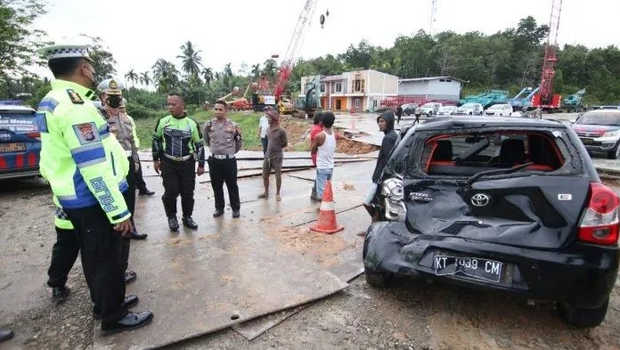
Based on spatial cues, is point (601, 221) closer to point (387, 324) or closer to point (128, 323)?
point (387, 324)

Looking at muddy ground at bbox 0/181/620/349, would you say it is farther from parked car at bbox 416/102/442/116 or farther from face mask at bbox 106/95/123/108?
parked car at bbox 416/102/442/116

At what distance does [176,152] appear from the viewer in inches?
174

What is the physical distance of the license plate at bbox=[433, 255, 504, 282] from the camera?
2.29m

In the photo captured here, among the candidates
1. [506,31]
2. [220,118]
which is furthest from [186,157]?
[506,31]

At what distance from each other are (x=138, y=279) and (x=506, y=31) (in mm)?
85416

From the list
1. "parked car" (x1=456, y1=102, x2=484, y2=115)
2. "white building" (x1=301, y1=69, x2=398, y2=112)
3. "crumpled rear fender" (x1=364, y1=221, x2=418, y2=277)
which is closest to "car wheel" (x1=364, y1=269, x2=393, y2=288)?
"crumpled rear fender" (x1=364, y1=221, x2=418, y2=277)

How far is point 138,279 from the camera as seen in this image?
326 centimetres

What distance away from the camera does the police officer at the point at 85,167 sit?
2.08m

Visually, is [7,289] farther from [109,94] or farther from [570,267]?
[570,267]

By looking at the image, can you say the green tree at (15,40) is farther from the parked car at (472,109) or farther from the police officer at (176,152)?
the parked car at (472,109)

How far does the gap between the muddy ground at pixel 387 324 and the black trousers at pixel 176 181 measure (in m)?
1.47

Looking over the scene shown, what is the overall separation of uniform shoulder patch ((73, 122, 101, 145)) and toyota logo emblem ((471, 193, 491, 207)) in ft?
8.41

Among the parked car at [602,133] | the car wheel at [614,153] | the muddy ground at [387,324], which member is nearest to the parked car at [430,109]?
the parked car at [602,133]

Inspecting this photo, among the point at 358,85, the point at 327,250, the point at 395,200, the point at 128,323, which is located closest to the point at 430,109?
the point at 358,85
